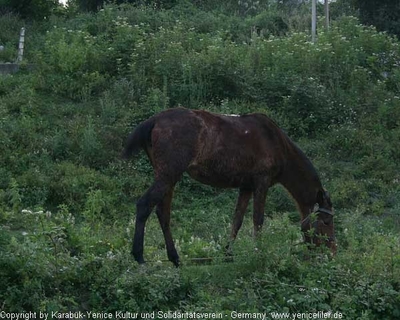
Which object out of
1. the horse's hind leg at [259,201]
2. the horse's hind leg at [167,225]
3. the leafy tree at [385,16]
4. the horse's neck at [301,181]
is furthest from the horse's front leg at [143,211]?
the leafy tree at [385,16]

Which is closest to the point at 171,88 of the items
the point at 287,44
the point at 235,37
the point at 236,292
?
the point at 287,44

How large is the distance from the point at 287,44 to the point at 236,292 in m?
14.2

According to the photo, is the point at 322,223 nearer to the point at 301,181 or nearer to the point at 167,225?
the point at 301,181

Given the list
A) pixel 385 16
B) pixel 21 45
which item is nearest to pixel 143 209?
pixel 21 45

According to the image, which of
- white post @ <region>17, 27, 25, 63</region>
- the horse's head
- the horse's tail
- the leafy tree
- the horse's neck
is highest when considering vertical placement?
the leafy tree

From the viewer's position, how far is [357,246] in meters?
10.9

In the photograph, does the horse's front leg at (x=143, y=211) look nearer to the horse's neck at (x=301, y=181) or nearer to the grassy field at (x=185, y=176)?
the grassy field at (x=185, y=176)

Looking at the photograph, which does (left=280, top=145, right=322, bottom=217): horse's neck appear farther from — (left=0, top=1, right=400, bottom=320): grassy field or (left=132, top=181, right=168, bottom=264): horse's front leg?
(left=132, top=181, right=168, bottom=264): horse's front leg

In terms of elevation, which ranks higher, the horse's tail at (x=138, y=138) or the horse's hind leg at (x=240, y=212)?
the horse's tail at (x=138, y=138)

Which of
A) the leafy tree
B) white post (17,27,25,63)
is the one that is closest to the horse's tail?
white post (17,27,25,63)

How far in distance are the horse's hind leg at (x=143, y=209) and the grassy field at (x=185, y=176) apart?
0.14m

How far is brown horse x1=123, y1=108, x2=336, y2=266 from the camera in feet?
30.8

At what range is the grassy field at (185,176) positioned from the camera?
8.33m

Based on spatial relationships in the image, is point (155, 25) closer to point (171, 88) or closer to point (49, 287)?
point (171, 88)
